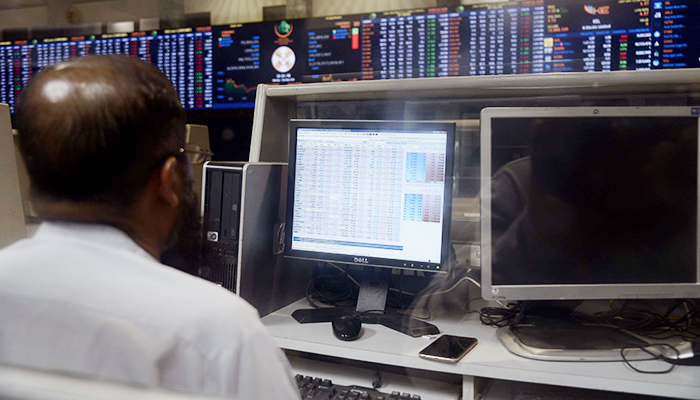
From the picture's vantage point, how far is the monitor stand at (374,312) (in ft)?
3.68

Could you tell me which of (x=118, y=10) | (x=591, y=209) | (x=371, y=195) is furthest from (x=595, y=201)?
(x=118, y=10)

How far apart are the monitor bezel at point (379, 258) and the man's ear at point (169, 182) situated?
2.07ft

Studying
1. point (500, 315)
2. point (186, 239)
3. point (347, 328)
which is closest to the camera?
point (186, 239)

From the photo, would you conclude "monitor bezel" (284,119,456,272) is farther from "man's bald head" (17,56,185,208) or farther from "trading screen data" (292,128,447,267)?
"man's bald head" (17,56,185,208)

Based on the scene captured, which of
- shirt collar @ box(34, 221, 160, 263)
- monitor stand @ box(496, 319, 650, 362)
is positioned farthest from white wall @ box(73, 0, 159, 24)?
monitor stand @ box(496, 319, 650, 362)

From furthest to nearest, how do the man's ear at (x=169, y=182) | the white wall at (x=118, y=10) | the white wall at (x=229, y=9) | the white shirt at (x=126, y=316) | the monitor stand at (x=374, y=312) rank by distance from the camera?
the white wall at (x=229, y=9)
the white wall at (x=118, y=10)
the monitor stand at (x=374, y=312)
the man's ear at (x=169, y=182)
the white shirt at (x=126, y=316)

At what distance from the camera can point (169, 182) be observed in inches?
23.6

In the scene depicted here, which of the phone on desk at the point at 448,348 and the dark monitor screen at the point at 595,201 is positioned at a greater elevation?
the dark monitor screen at the point at 595,201

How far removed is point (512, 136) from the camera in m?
1.01

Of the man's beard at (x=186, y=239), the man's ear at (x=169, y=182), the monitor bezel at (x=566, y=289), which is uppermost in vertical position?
the man's ear at (x=169, y=182)

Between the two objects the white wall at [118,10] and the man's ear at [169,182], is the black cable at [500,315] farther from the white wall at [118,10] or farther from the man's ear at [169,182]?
the white wall at [118,10]

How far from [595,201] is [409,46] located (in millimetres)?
1685

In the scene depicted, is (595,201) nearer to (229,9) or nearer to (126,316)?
(126,316)

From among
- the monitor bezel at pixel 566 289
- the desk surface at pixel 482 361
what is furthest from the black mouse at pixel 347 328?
the monitor bezel at pixel 566 289
